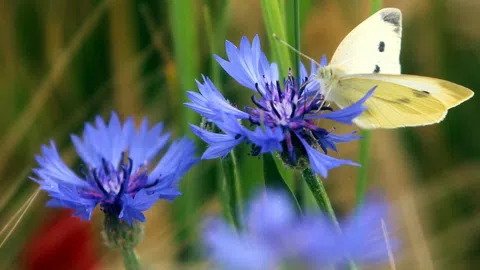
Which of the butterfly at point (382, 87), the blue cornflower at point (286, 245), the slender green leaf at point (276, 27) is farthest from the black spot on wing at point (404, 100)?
the blue cornflower at point (286, 245)

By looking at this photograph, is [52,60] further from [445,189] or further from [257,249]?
[257,249]

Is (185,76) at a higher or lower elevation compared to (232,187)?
higher

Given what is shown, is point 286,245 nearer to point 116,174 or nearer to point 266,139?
point 266,139

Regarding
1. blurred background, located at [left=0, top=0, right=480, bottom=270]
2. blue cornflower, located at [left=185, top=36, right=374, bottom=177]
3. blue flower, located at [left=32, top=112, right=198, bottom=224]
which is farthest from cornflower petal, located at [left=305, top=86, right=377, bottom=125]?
blurred background, located at [left=0, top=0, right=480, bottom=270]

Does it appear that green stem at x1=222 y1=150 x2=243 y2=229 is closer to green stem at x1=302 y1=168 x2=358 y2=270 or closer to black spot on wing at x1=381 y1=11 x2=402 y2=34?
green stem at x1=302 y1=168 x2=358 y2=270

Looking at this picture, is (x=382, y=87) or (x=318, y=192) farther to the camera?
(x=382, y=87)

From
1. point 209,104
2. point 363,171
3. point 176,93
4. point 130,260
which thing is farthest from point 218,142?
point 176,93

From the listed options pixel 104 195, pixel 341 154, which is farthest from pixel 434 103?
pixel 341 154
